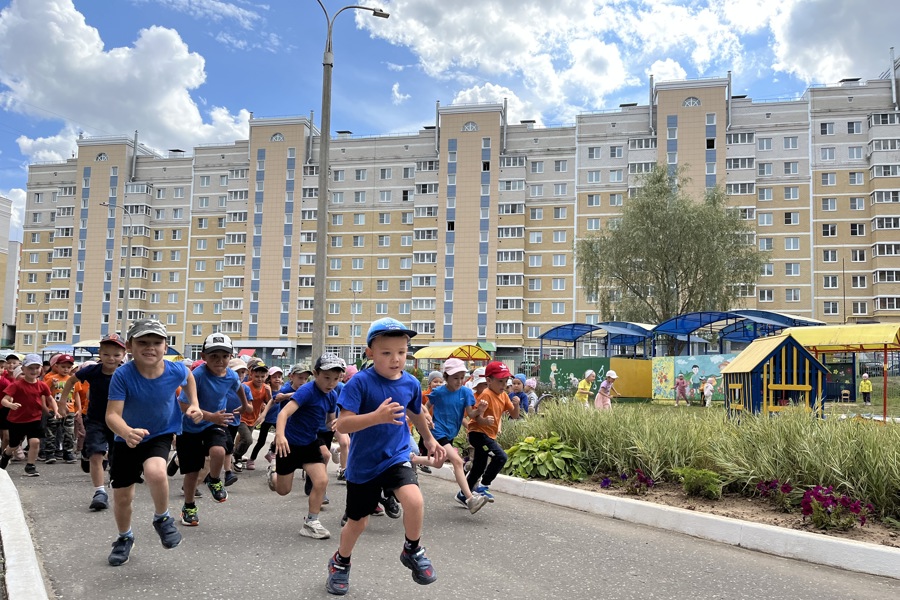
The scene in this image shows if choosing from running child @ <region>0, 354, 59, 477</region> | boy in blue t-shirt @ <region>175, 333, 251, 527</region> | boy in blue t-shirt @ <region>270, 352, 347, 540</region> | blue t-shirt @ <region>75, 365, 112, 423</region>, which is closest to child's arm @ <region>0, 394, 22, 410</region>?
running child @ <region>0, 354, 59, 477</region>

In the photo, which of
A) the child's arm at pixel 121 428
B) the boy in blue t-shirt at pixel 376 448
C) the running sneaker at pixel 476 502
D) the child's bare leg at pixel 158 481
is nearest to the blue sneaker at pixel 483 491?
the running sneaker at pixel 476 502

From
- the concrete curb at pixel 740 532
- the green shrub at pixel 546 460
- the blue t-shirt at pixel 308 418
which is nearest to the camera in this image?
the concrete curb at pixel 740 532

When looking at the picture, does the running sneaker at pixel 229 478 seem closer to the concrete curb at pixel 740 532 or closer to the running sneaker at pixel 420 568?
the concrete curb at pixel 740 532

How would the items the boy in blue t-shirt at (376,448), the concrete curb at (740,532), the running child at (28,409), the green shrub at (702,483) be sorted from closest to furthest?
the boy in blue t-shirt at (376,448) < the concrete curb at (740,532) < the green shrub at (702,483) < the running child at (28,409)

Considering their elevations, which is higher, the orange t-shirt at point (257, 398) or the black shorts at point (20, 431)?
the orange t-shirt at point (257, 398)

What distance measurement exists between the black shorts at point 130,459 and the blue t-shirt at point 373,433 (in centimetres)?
164

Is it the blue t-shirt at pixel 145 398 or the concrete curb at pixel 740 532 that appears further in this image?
the concrete curb at pixel 740 532

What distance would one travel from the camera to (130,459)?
18.7ft

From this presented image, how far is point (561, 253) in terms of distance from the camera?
79562 millimetres

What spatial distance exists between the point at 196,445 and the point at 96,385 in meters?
1.39

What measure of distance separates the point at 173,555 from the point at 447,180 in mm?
75556

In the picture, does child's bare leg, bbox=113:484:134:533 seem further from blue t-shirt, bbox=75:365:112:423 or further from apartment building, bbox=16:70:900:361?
apartment building, bbox=16:70:900:361

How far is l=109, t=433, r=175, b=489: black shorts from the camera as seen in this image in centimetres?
569

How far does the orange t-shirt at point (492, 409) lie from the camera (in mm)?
8398
